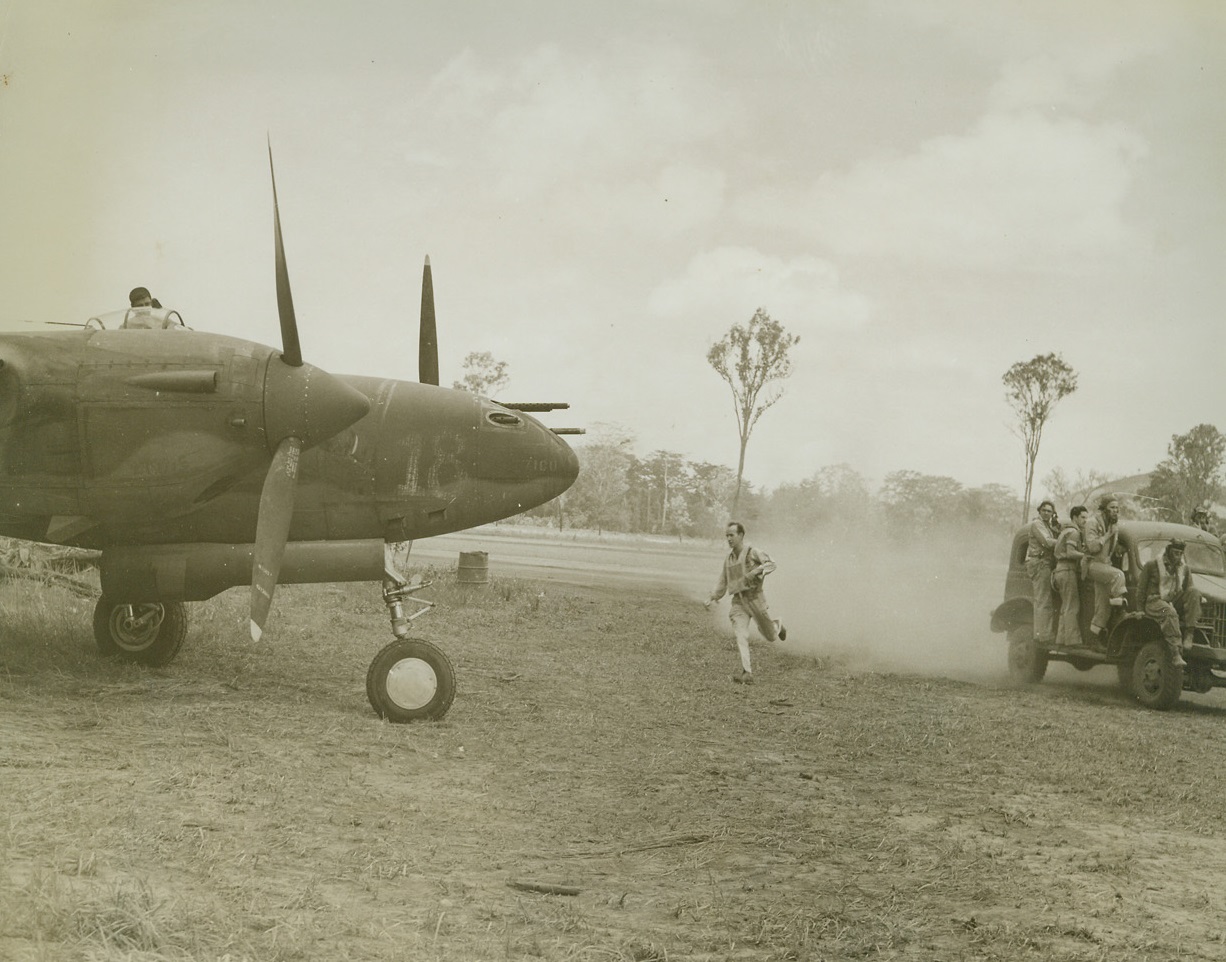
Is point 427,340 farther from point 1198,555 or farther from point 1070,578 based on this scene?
point 1198,555

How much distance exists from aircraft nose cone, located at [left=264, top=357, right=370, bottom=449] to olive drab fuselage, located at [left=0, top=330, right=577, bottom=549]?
2cm

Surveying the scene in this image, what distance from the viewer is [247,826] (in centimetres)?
536

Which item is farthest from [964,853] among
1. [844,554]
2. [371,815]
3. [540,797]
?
[844,554]

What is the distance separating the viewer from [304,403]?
27.0ft

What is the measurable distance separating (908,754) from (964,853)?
9.51 feet

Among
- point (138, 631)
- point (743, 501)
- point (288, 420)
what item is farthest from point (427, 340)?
point (743, 501)

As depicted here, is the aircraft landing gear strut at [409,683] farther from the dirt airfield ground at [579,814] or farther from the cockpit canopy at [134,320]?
the cockpit canopy at [134,320]

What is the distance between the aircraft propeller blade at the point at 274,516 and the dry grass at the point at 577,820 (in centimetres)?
117

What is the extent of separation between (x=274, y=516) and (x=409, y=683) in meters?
1.79

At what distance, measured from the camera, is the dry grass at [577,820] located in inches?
164

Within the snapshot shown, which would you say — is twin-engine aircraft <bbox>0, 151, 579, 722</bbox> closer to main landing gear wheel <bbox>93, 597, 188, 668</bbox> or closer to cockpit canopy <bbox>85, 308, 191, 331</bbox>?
cockpit canopy <bbox>85, 308, 191, 331</bbox>

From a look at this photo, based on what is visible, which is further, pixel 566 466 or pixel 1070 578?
pixel 1070 578

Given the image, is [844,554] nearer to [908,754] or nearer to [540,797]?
[908,754]

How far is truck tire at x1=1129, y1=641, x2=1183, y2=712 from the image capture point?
11727 millimetres
